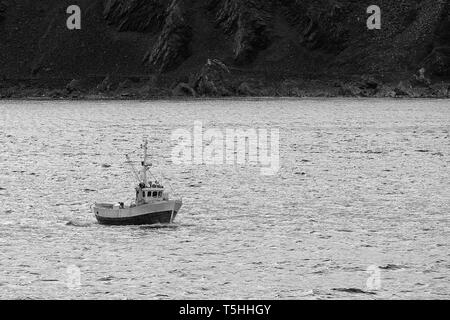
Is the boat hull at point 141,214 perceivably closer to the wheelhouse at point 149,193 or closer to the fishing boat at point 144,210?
the fishing boat at point 144,210

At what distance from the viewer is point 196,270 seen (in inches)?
2256

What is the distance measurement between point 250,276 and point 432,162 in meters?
71.5

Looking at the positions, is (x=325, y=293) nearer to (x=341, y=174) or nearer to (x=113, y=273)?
(x=113, y=273)
